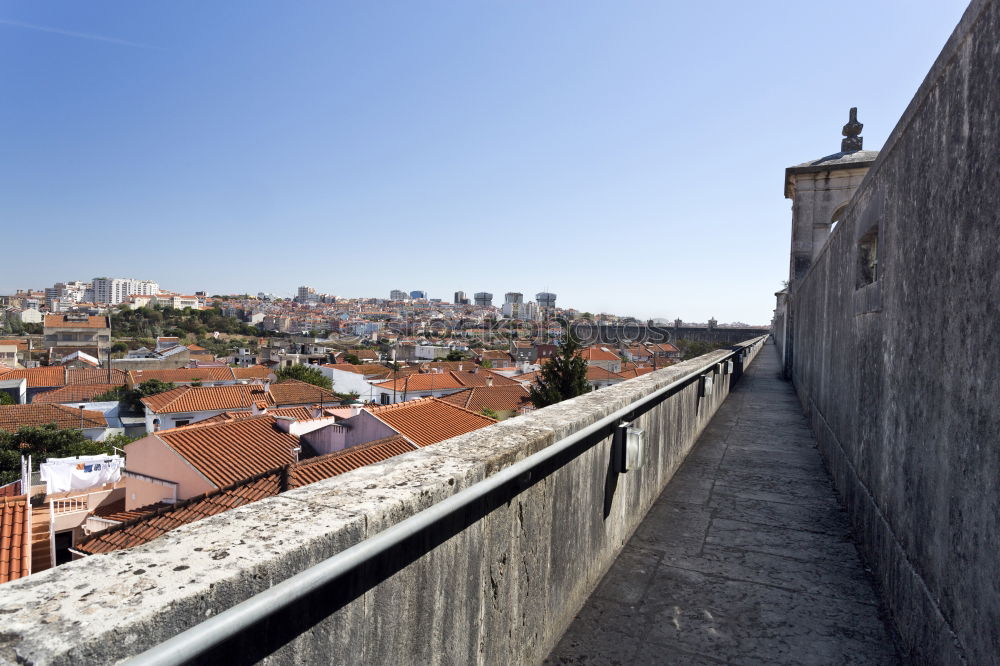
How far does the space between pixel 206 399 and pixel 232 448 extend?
84.8 ft

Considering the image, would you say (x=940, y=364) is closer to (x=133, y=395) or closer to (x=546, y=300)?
(x=133, y=395)

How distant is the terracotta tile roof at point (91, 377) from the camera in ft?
177

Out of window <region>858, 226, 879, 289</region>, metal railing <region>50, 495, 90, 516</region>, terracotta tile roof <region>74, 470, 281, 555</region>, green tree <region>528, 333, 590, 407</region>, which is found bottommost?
metal railing <region>50, 495, 90, 516</region>

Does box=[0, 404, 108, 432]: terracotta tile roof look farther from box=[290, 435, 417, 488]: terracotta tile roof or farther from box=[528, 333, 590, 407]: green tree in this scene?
box=[290, 435, 417, 488]: terracotta tile roof

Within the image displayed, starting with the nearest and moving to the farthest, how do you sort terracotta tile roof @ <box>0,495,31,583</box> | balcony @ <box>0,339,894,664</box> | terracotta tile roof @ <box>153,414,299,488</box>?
1. balcony @ <box>0,339,894,664</box>
2. terracotta tile roof @ <box>0,495,31,583</box>
3. terracotta tile roof @ <box>153,414,299,488</box>

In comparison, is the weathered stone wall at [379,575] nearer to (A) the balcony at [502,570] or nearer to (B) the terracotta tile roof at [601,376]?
(A) the balcony at [502,570]

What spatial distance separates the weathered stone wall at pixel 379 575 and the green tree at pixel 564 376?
23467mm

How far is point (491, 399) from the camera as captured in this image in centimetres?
3628

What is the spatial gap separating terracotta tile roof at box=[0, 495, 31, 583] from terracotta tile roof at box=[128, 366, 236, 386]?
164 feet

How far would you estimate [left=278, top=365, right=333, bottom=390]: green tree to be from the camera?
5253 cm

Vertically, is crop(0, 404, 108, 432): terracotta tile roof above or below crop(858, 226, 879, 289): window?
below

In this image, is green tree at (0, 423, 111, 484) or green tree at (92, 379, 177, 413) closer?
green tree at (0, 423, 111, 484)

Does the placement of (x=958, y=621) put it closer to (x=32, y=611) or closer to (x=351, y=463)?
(x=32, y=611)

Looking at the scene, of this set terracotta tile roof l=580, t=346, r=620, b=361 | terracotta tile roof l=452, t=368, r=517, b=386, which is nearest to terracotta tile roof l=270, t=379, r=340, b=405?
terracotta tile roof l=452, t=368, r=517, b=386
